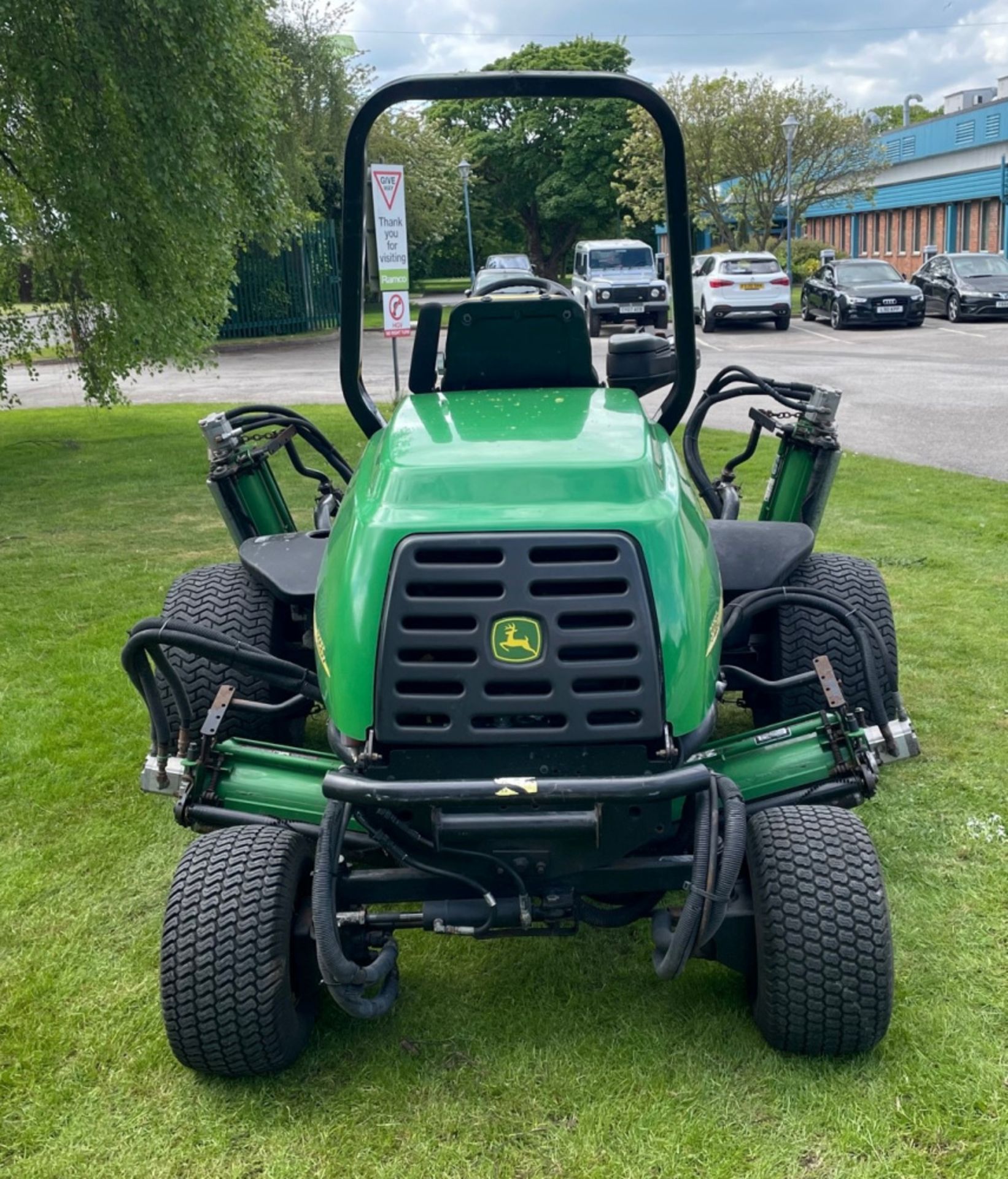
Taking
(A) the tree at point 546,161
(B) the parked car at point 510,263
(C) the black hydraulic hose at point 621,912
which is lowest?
(C) the black hydraulic hose at point 621,912

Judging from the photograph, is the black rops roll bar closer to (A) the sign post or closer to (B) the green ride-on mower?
(B) the green ride-on mower

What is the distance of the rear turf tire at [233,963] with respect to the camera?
2.60 m

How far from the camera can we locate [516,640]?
2.38m

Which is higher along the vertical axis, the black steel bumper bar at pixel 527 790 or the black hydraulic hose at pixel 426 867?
the black steel bumper bar at pixel 527 790

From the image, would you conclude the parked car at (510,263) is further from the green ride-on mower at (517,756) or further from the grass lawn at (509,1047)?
the green ride-on mower at (517,756)

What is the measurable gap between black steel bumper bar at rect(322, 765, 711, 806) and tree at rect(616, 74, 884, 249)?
30.7 meters

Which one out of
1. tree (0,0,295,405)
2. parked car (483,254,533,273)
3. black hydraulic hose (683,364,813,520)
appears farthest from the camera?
parked car (483,254,533,273)

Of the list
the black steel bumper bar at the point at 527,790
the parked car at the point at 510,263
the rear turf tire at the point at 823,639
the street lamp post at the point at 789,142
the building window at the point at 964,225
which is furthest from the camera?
the building window at the point at 964,225

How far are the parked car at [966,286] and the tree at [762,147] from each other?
8899mm

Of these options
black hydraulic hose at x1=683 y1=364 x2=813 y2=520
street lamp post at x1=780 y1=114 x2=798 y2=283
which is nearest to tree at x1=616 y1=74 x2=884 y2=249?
street lamp post at x1=780 y1=114 x2=798 y2=283

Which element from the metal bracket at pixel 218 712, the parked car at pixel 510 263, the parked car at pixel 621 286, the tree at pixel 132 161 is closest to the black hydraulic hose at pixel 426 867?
the metal bracket at pixel 218 712

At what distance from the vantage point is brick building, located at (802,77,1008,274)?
33.5 meters

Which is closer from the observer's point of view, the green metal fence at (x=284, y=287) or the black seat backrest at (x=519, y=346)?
the black seat backrest at (x=519, y=346)

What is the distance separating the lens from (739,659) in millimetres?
Result: 4047
